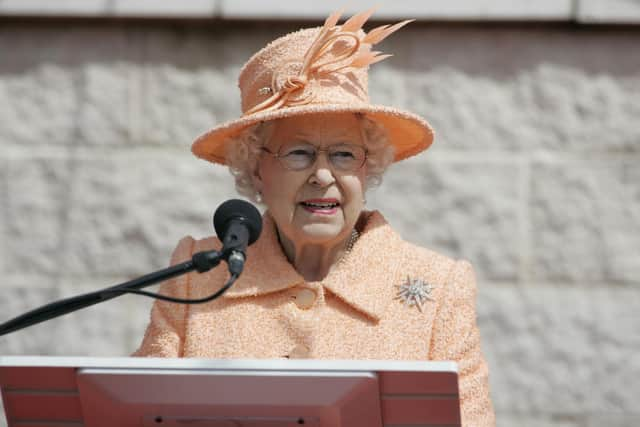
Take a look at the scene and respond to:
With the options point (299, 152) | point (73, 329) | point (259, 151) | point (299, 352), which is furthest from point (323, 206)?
point (73, 329)

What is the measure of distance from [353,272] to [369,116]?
43cm

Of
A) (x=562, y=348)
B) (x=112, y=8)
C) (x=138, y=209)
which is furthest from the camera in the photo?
(x=112, y=8)

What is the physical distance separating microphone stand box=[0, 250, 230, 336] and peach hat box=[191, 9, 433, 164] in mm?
977

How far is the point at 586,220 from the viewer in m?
4.95

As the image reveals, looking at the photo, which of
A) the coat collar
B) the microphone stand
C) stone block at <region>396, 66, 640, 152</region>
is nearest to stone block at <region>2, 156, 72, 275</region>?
stone block at <region>396, 66, 640, 152</region>

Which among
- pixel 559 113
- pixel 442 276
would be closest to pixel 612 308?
pixel 559 113

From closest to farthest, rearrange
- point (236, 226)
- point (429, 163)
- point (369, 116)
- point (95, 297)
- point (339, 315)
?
1. point (95, 297)
2. point (236, 226)
3. point (339, 315)
4. point (369, 116)
5. point (429, 163)

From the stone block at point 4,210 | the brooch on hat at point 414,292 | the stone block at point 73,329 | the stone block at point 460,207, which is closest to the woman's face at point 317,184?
the brooch on hat at point 414,292

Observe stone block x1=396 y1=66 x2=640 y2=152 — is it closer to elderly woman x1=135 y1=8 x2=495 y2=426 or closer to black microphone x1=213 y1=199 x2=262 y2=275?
elderly woman x1=135 y1=8 x2=495 y2=426

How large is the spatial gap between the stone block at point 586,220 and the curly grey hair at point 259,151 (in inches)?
52.7

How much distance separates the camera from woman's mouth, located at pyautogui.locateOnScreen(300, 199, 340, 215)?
3527 mm

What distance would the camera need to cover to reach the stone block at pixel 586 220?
4922 mm

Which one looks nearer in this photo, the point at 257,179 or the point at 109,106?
the point at 257,179

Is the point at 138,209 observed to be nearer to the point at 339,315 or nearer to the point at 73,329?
the point at 73,329
